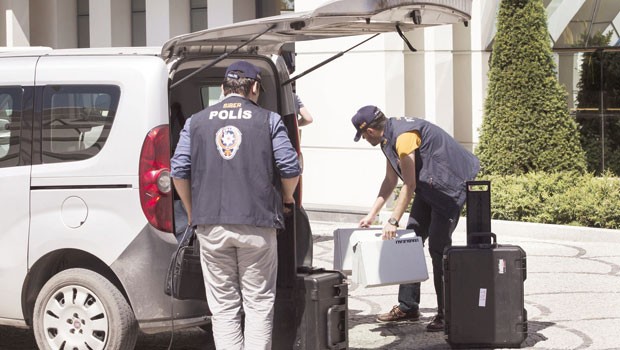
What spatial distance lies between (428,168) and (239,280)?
2214 millimetres

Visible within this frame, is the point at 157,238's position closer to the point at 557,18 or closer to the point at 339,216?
the point at 339,216

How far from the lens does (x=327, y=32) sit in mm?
7695

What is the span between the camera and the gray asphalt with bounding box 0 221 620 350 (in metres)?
8.47

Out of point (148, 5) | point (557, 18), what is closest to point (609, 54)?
point (557, 18)

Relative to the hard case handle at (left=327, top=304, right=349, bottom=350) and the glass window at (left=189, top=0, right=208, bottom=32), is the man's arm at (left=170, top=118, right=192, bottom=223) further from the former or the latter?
the glass window at (left=189, top=0, right=208, bottom=32)

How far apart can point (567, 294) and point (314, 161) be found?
7.41 metres

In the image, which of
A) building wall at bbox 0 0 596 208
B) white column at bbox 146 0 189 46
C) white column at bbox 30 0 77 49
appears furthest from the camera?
white column at bbox 30 0 77 49

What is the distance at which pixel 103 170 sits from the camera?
285 inches

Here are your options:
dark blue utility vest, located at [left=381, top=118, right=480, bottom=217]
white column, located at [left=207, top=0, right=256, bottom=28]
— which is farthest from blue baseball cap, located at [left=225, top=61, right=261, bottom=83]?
white column, located at [left=207, top=0, right=256, bottom=28]

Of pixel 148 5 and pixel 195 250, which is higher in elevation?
pixel 148 5

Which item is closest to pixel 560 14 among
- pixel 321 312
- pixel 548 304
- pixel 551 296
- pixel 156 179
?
pixel 551 296

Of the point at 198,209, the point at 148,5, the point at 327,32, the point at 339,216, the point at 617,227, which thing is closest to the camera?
the point at 198,209

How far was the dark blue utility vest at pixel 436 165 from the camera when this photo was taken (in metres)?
8.59

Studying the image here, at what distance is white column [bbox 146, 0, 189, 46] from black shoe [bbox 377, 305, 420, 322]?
42.8 feet
